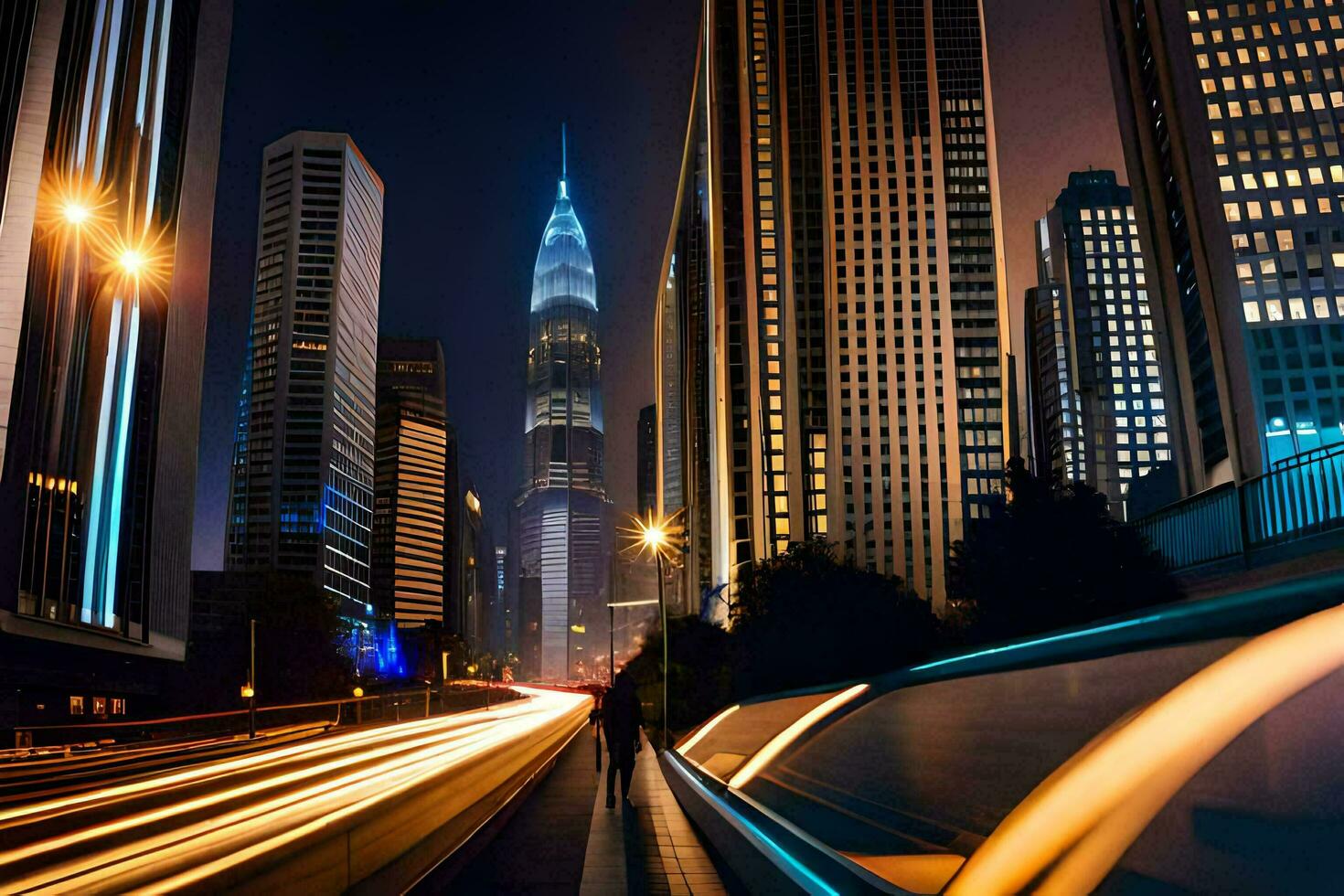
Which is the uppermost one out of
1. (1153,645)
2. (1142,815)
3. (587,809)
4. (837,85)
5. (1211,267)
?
(837,85)

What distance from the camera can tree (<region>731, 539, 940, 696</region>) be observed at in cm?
4134

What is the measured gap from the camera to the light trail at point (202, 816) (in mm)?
7324

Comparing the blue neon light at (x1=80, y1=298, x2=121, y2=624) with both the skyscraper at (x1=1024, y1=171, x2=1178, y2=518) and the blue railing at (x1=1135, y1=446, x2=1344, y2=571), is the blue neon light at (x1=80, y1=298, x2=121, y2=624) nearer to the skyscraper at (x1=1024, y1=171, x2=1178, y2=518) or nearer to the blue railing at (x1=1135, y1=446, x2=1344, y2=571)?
the blue railing at (x1=1135, y1=446, x2=1344, y2=571)

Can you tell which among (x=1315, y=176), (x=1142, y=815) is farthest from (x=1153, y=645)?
(x=1315, y=176)

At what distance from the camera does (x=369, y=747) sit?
24.9 metres

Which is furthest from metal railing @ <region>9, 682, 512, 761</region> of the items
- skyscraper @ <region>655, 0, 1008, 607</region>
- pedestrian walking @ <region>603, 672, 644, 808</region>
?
skyscraper @ <region>655, 0, 1008, 607</region>

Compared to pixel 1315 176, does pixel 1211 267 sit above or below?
below

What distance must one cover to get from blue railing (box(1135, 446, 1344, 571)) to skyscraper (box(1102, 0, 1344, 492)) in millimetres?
45468

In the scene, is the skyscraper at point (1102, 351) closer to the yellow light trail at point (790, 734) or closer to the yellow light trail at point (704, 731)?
the yellow light trail at point (704, 731)

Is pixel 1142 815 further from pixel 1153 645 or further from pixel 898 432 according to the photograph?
pixel 898 432

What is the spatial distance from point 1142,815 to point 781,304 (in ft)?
460

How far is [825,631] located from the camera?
43.7 metres

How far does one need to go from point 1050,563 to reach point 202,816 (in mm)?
30334

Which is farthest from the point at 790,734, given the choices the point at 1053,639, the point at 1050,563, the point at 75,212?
the point at 75,212
